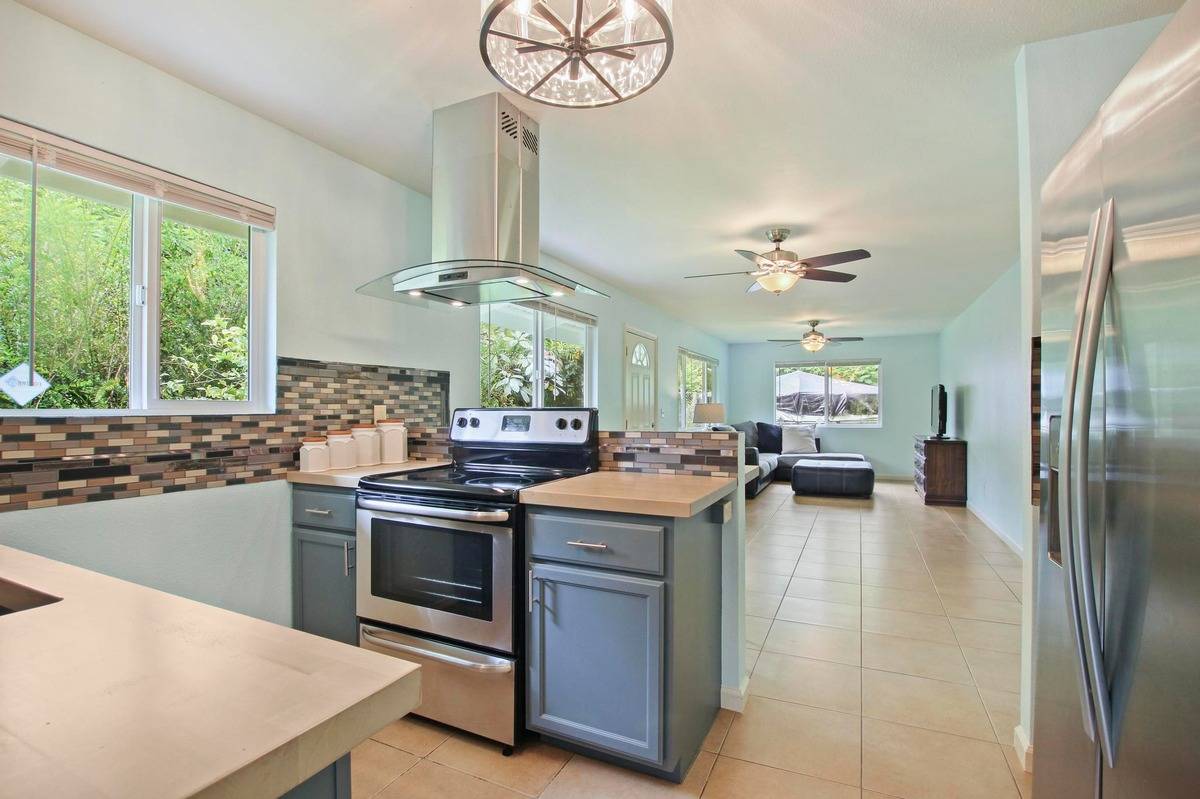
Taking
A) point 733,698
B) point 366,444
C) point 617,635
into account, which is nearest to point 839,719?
point 733,698

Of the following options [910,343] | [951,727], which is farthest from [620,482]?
[910,343]

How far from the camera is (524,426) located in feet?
7.90

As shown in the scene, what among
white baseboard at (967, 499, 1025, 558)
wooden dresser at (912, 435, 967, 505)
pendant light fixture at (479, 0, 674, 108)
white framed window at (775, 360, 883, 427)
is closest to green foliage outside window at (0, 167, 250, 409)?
pendant light fixture at (479, 0, 674, 108)

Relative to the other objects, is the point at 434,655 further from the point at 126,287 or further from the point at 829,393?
the point at 829,393

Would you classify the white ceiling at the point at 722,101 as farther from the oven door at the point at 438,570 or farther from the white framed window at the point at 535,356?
the oven door at the point at 438,570

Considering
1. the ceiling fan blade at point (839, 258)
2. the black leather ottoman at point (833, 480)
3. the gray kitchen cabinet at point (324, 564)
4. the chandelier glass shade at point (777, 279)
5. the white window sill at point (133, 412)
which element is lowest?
the black leather ottoman at point (833, 480)

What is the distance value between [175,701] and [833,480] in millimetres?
7347

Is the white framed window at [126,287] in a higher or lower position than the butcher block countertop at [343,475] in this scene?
higher

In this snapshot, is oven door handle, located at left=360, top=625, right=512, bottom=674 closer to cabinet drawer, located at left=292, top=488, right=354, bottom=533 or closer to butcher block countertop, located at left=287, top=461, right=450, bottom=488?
cabinet drawer, located at left=292, top=488, right=354, bottom=533

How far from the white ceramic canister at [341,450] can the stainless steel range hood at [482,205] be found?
66 cm

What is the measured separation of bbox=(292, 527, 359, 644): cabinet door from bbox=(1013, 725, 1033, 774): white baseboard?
236 cm

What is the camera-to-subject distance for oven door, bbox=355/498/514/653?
5.90 feet

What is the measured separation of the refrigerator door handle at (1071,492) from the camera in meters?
0.94

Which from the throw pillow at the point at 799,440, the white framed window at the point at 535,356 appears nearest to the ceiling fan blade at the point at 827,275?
the white framed window at the point at 535,356
